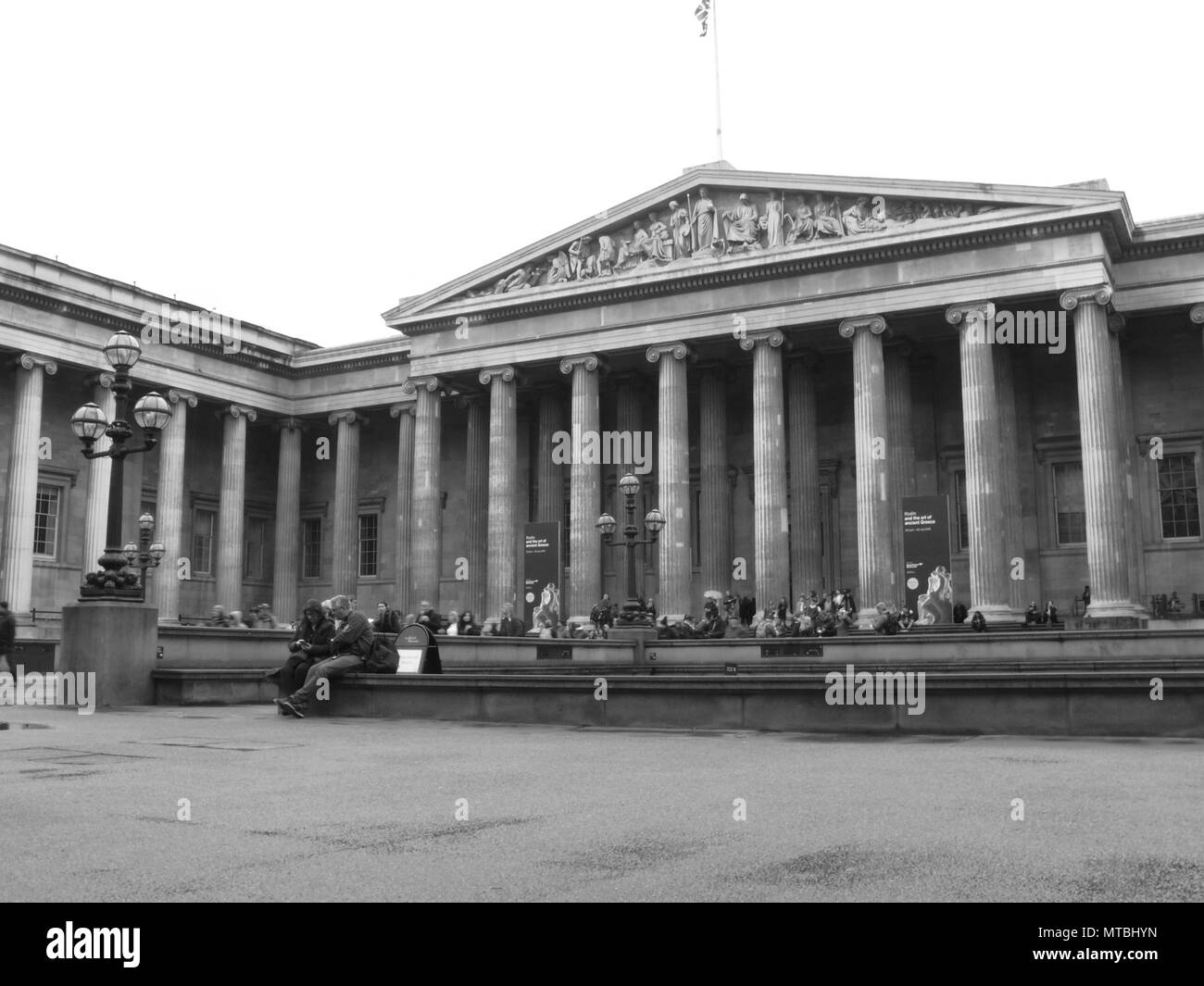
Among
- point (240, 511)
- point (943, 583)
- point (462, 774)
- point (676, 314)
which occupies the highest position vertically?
point (676, 314)

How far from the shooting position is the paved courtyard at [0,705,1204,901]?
591cm

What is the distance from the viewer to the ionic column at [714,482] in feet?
144

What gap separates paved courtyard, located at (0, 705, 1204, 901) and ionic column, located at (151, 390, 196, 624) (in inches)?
1370

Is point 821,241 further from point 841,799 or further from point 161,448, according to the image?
point 841,799

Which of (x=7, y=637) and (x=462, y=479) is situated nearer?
(x=7, y=637)

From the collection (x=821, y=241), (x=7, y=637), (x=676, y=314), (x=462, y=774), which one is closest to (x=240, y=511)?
(x=676, y=314)

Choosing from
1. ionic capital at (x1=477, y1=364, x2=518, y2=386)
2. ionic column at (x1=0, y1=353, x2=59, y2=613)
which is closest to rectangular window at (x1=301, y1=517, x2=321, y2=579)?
ionic column at (x1=0, y1=353, x2=59, y2=613)

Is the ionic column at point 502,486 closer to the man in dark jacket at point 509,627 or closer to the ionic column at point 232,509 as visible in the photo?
the man in dark jacket at point 509,627

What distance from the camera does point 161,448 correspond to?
48875 millimetres

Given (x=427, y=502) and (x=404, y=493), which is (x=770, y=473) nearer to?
(x=427, y=502)

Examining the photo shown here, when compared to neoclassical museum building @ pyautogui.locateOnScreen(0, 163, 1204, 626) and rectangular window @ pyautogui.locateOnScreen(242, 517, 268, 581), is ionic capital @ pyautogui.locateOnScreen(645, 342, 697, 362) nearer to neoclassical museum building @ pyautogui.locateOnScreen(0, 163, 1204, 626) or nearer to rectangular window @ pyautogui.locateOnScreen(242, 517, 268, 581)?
neoclassical museum building @ pyautogui.locateOnScreen(0, 163, 1204, 626)

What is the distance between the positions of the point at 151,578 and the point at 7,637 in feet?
91.5
